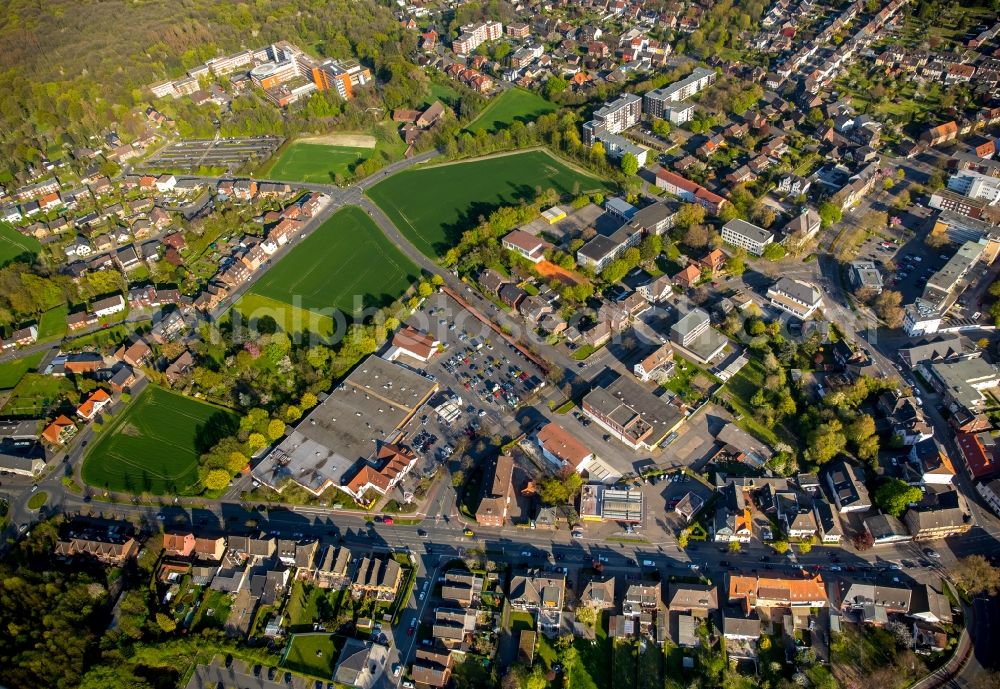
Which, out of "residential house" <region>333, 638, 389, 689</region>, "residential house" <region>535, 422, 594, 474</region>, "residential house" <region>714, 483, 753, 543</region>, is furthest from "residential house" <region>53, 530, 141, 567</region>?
"residential house" <region>714, 483, 753, 543</region>

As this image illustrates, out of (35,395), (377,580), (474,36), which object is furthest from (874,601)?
(474,36)

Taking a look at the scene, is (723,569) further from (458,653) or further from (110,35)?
(110,35)

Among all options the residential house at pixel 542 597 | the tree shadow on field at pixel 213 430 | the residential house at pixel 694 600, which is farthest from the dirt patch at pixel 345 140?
the residential house at pixel 694 600

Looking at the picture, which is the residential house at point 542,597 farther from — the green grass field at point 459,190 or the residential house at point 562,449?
the green grass field at point 459,190

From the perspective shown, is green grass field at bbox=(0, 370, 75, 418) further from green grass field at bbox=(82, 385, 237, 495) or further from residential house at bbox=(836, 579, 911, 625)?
residential house at bbox=(836, 579, 911, 625)

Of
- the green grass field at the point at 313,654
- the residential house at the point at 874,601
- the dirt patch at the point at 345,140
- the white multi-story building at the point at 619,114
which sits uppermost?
the white multi-story building at the point at 619,114
